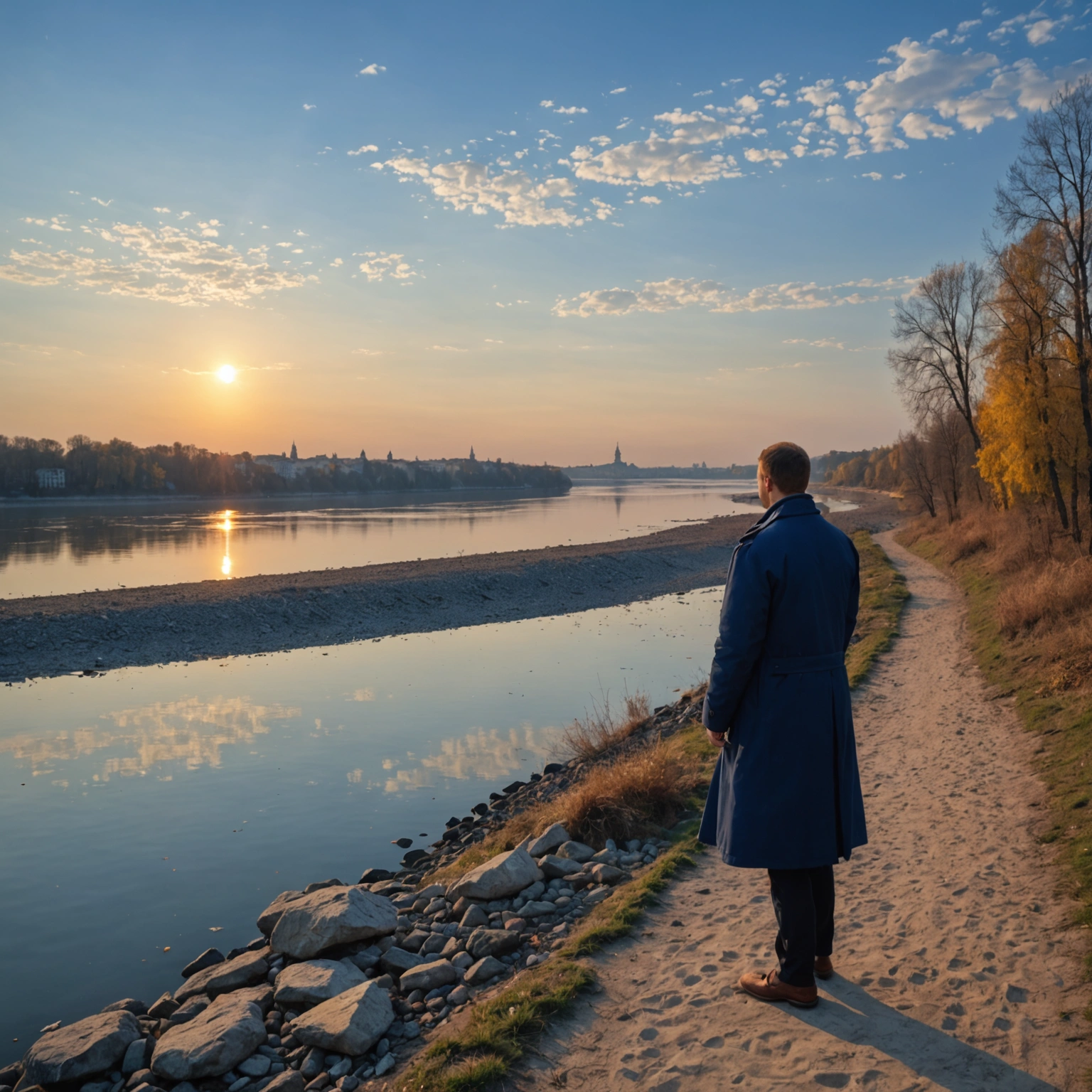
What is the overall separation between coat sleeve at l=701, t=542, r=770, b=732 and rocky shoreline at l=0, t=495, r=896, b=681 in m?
19.3

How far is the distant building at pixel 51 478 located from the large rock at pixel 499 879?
10994 centimetres

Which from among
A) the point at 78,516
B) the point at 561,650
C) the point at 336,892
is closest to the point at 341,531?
the point at 78,516

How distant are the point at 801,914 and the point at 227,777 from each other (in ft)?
31.7

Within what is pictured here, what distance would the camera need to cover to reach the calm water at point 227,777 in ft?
23.2

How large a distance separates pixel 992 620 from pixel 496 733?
33.7ft

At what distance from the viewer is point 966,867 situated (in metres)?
5.82

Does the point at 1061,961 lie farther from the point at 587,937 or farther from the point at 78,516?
Answer: the point at 78,516

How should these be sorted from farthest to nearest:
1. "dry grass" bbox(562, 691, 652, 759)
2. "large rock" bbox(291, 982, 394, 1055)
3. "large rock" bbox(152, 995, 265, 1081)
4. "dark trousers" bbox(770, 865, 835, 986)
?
"dry grass" bbox(562, 691, 652, 759) < "large rock" bbox(152, 995, 265, 1081) < "large rock" bbox(291, 982, 394, 1055) < "dark trousers" bbox(770, 865, 835, 986)

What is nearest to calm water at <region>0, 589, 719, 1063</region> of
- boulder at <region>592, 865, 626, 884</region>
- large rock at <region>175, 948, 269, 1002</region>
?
large rock at <region>175, 948, 269, 1002</region>

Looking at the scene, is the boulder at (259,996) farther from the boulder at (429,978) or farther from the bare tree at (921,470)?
the bare tree at (921,470)

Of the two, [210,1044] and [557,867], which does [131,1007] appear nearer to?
[210,1044]

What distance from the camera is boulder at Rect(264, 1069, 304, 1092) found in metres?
4.24

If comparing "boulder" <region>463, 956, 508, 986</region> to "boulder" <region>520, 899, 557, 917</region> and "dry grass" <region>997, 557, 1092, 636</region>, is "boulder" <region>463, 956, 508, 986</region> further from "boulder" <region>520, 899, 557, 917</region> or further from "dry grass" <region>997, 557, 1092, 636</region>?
"dry grass" <region>997, 557, 1092, 636</region>

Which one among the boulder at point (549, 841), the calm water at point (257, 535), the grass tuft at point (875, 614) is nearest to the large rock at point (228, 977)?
the boulder at point (549, 841)
